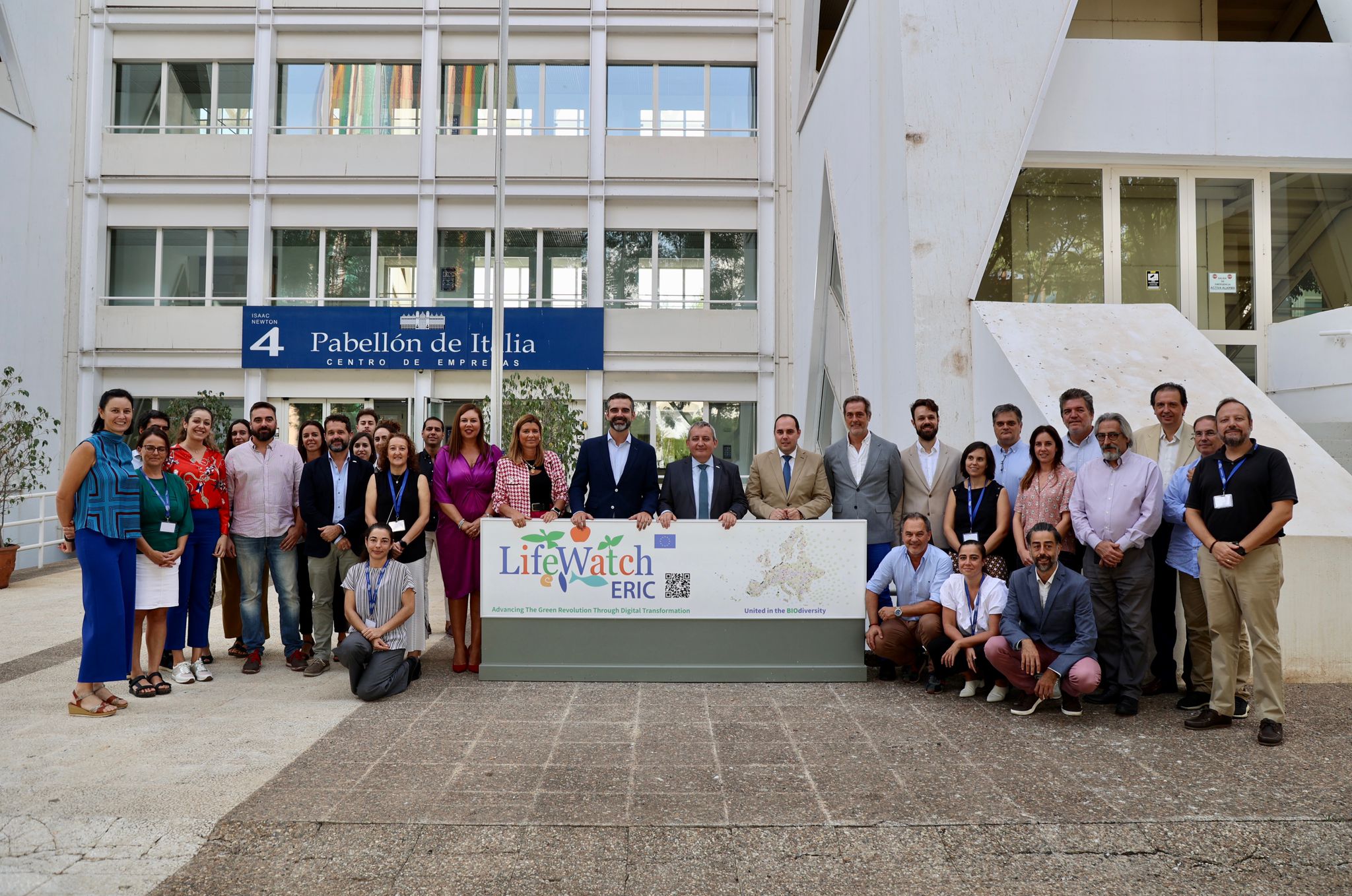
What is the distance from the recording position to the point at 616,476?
730cm

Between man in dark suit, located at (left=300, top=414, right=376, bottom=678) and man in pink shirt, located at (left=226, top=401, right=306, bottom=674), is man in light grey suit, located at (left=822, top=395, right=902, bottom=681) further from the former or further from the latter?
man in pink shirt, located at (left=226, top=401, right=306, bottom=674)

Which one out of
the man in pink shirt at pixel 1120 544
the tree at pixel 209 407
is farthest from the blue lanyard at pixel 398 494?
the tree at pixel 209 407

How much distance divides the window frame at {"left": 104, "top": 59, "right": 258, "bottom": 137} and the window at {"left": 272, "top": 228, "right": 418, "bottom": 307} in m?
2.56

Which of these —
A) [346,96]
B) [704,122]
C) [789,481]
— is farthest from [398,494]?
[346,96]

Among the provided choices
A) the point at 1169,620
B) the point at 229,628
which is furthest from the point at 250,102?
the point at 1169,620

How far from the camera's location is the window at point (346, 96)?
2116 centimetres

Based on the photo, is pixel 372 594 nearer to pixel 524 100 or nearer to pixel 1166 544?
pixel 1166 544

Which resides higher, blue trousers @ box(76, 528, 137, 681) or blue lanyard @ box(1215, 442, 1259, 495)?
blue lanyard @ box(1215, 442, 1259, 495)

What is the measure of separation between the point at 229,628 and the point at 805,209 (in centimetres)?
1322

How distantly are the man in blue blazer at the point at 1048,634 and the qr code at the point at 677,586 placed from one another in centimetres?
209

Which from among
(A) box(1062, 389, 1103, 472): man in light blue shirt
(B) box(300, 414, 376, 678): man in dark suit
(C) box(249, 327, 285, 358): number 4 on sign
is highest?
(C) box(249, 327, 285, 358): number 4 on sign

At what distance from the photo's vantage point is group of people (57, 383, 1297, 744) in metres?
5.69

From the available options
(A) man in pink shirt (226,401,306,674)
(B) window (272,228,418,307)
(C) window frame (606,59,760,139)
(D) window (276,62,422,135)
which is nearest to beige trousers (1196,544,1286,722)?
(A) man in pink shirt (226,401,306,674)

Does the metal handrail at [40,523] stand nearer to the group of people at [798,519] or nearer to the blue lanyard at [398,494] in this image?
the group of people at [798,519]
